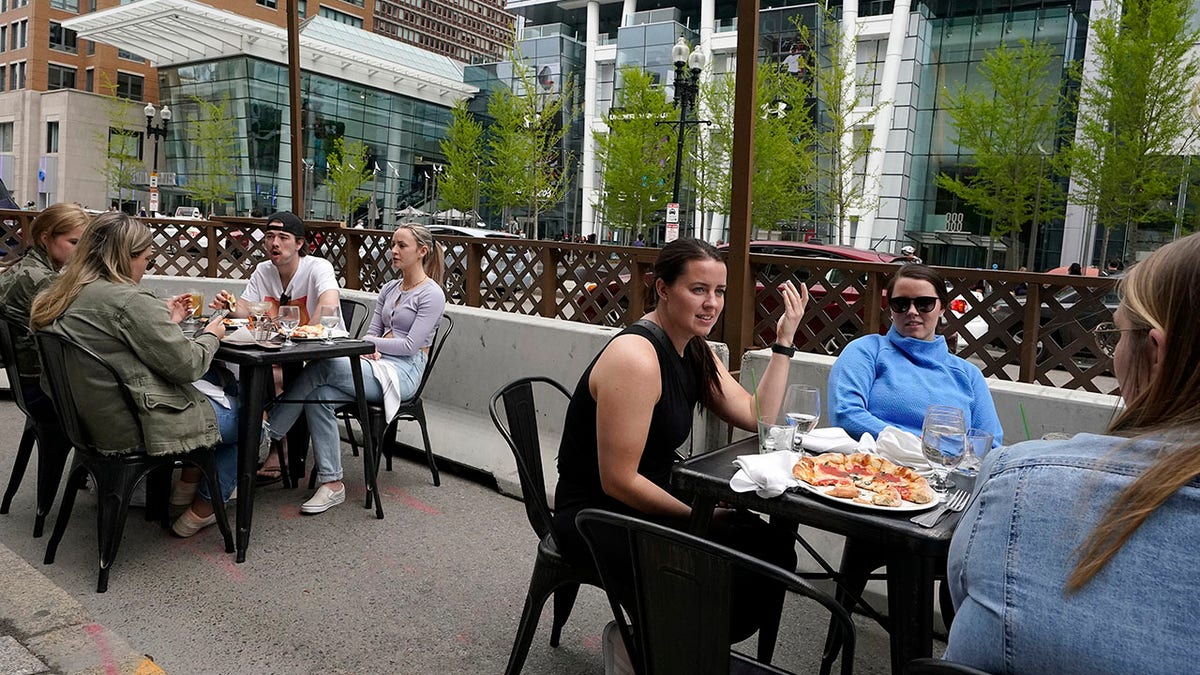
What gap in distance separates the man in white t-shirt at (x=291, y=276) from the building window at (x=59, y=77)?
229 ft

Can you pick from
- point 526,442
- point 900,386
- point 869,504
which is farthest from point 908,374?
point 526,442

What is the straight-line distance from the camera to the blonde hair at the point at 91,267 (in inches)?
131

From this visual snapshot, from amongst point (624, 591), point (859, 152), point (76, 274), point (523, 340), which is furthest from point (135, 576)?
point (859, 152)

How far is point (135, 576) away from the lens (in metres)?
3.51

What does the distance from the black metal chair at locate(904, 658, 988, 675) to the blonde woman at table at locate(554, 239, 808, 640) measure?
0.98 meters

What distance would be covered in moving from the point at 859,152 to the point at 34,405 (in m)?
28.0

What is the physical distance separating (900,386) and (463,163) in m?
41.2

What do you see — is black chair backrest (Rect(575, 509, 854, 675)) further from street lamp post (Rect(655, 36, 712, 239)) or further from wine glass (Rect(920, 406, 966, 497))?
street lamp post (Rect(655, 36, 712, 239))

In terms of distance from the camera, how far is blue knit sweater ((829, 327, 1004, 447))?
10.8ft

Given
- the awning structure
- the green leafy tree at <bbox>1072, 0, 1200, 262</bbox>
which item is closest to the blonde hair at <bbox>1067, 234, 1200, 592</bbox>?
the green leafy tree at <bbox>1072, 0, 1200, 262</bbox>

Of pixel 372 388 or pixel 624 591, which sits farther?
pixel 372 388

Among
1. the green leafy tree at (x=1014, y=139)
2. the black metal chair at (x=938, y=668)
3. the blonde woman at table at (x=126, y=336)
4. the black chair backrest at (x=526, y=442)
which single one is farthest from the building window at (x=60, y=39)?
the black metal chair at (x=938, y=668)

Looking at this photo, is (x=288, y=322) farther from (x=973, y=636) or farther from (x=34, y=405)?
(x=973, y=636)

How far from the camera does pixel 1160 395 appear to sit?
1.08 meters
